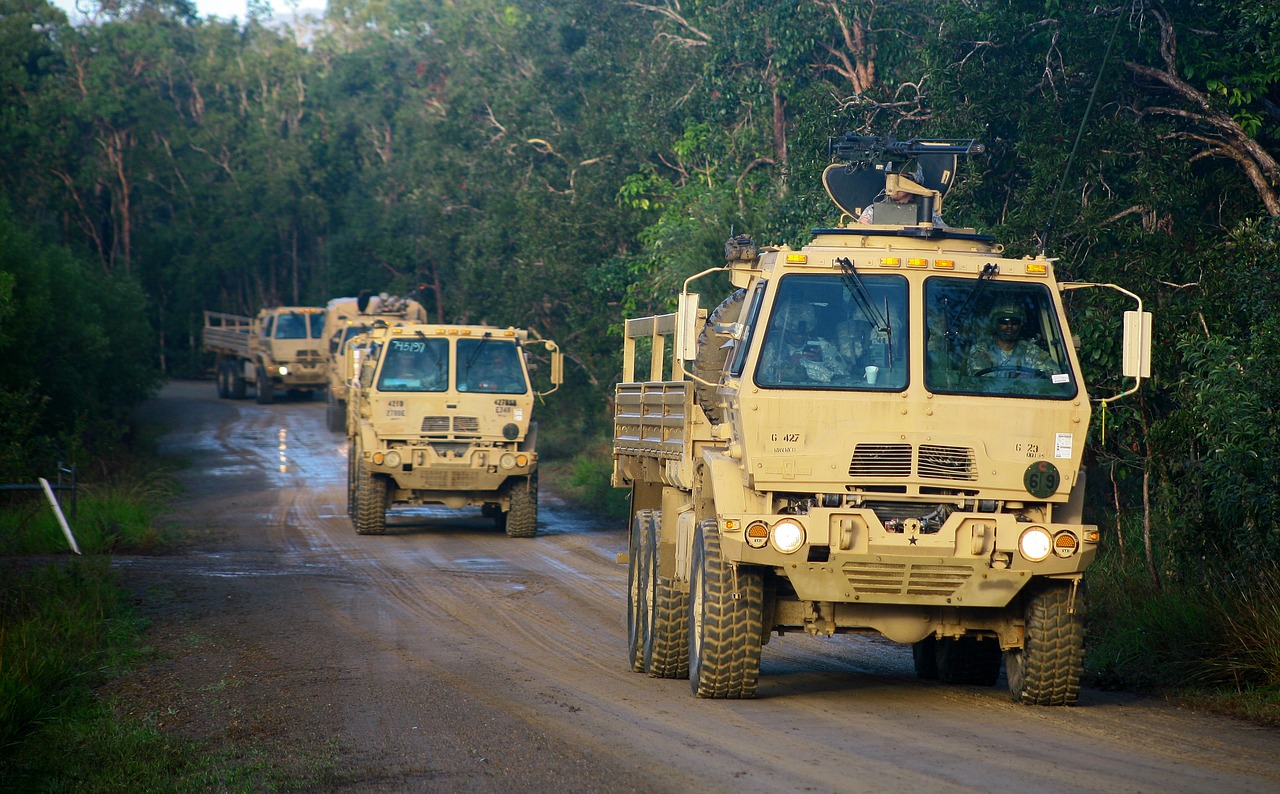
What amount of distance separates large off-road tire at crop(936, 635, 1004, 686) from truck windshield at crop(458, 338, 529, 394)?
9747 mm

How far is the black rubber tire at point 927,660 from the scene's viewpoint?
9617 mm

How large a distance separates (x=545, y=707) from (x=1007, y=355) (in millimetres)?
3253

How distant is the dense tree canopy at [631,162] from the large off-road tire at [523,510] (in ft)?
16.7

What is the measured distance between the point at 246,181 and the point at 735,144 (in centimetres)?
3555

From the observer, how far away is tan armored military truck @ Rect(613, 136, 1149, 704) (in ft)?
24.6

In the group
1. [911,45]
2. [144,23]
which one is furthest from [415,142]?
[911,45]

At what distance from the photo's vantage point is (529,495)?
59.6 ft

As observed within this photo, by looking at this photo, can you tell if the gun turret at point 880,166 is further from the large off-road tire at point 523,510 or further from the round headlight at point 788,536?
the large off-road tire at point 523,510

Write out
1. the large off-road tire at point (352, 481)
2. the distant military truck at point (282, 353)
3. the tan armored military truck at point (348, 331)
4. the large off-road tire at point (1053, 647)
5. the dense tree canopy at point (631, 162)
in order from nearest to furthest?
the large off-road tire at point (1053, 647) < the dense tree canopy at point (631, 162) < the large off-road tire at point (352, 481) < the tan armored military truck at point (348, 331) < the distant military truck at point (282, 353)

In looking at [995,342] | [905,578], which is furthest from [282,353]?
[905,578]

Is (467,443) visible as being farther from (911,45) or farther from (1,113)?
(1,113)

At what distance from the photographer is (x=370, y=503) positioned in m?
17.9

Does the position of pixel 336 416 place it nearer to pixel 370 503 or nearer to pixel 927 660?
pixel 370 503

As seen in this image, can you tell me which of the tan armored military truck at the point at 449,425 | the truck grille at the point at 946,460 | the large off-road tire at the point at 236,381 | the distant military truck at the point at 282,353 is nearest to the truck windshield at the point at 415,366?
the tan armored military truck at the point at 449,425
